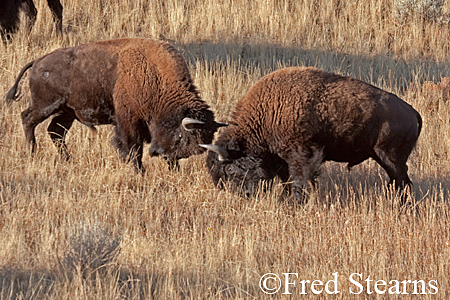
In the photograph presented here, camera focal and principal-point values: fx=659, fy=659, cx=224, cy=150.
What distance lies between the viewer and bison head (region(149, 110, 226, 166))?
24.6 feet

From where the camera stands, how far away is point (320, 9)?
13.8 m

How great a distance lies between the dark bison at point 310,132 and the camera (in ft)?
22.6

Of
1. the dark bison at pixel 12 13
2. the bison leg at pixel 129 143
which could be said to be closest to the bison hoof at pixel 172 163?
the bison leg at pixel 129 143

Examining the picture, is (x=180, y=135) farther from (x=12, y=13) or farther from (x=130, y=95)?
(x=12, y=13)

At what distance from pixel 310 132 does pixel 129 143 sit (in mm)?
2231

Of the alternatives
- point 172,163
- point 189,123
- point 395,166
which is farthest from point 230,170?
point 395,166

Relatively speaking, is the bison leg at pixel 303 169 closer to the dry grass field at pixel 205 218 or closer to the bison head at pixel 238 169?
the dry grass field at pixel 205 218

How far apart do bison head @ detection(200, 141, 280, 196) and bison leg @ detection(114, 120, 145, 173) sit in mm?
1101

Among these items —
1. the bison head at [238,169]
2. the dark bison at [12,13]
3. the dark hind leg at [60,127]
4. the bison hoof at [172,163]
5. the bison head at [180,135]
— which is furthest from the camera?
the dark bison at [12,13]

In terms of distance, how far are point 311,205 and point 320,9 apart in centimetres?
795

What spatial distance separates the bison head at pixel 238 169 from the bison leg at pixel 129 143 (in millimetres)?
1101

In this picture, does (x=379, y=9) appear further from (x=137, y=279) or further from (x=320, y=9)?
(x=137, y=279)

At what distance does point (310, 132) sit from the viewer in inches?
270

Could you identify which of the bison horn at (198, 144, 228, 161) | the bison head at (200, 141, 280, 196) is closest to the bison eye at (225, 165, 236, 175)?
the bison head at (200, 141, 280, 196)
